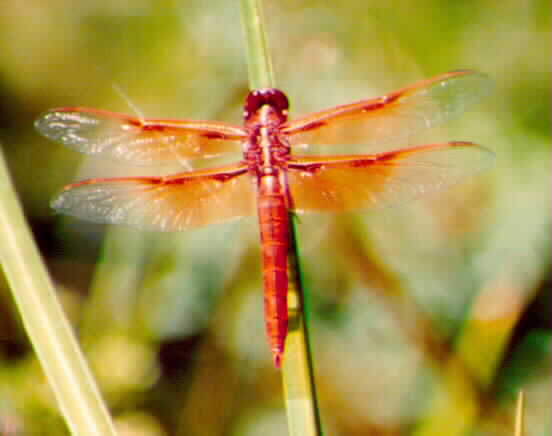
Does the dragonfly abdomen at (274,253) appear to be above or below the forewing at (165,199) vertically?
below

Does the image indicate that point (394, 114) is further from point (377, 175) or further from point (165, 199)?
point (165, 199)

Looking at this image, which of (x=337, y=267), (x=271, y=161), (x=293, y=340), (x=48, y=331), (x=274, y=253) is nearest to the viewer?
(x=48, y=331)

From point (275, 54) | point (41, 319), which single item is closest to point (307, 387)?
point (41, 319)

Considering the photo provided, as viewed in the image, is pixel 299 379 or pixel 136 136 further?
pixel 136 136

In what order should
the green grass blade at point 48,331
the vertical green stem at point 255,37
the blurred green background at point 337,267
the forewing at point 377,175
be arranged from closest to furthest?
the green grass blade at point 48,331 → the vertical green stem at point 255,37 → the forewing at point 377,175 → the blurred green background at point 337,267

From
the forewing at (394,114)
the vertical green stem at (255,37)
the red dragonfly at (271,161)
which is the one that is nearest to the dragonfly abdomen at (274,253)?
the red dragonfly at (271,161)

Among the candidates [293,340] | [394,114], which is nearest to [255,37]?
[394,114]

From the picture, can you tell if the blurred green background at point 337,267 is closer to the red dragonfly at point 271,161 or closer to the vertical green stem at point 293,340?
the red dragonfly at point 271,161
